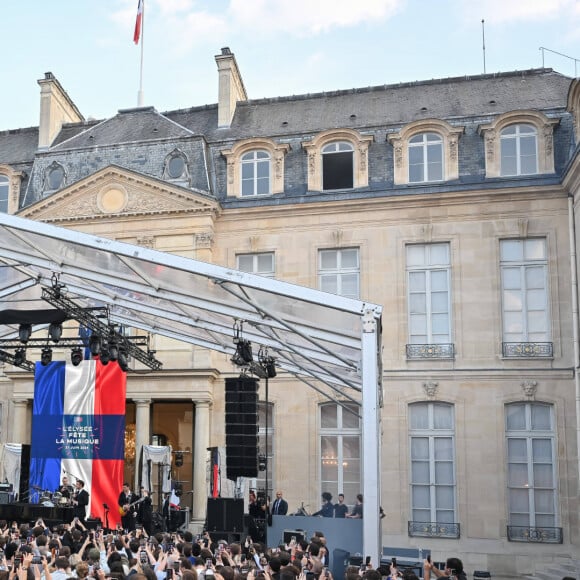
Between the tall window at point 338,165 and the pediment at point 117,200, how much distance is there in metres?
2.85

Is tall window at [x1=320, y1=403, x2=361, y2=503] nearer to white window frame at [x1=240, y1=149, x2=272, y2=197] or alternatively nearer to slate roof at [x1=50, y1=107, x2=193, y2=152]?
white window frame at [x1=240, y1=149, x2=272, y2=197]

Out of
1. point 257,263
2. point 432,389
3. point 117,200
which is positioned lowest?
point 432,389

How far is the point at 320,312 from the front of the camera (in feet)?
42.4

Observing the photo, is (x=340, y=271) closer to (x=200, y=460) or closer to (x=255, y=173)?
(x=255, y=173)

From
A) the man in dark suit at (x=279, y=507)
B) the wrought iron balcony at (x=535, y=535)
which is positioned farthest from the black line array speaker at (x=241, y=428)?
the wrought iron balcony at (x=535, y=535)

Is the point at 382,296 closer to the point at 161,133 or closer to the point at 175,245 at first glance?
the point at 175,245

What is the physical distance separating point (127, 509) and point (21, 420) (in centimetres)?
499

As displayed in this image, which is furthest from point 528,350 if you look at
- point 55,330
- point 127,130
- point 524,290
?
point 127,130

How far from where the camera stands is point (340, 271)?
20703 mm

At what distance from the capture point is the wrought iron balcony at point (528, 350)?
19203mm

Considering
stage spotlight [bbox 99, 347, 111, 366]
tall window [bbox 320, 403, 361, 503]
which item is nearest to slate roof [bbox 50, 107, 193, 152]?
stage spotlight [bbox 99, 347, 111, 366]

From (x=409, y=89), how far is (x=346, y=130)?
276cm

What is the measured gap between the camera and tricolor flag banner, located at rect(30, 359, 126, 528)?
771 inches

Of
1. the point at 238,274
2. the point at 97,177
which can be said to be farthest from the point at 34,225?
the point at 97,177
